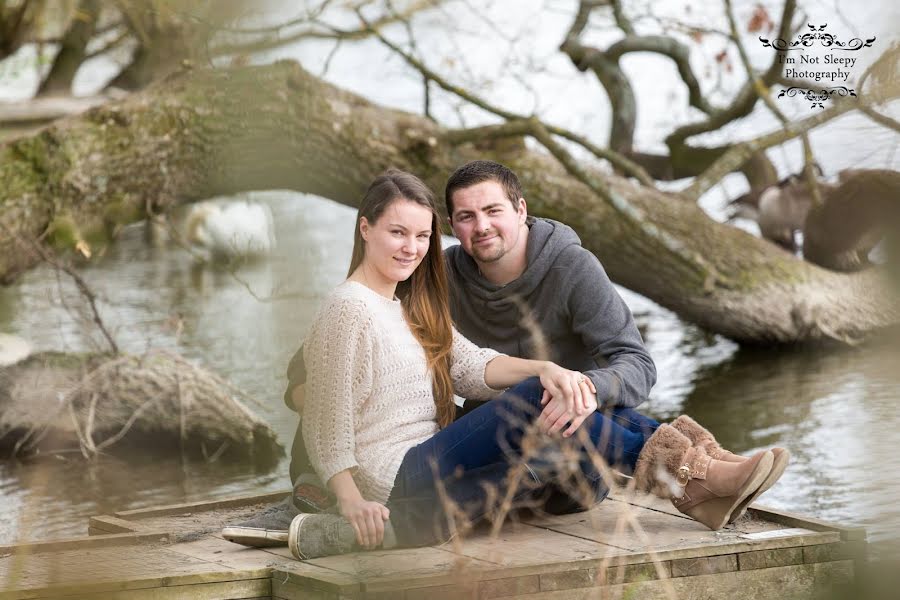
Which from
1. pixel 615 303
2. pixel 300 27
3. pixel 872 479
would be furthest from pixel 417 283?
pixel 872 479

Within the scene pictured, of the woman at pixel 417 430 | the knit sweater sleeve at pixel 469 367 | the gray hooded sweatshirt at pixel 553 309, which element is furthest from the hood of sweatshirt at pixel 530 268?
the woman at pixel 417 430

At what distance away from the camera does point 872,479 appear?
562mm

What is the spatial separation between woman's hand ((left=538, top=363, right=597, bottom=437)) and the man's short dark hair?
706 millimetres

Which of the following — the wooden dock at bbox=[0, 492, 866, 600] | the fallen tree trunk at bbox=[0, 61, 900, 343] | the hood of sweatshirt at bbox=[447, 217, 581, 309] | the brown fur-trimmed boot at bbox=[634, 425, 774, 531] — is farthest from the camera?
the fallen tree trunk at bbox=[0, 61, 900, 343]

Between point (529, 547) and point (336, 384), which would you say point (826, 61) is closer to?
point (336, 384)

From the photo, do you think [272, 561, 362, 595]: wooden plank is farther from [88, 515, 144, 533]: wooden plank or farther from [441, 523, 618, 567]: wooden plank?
[88, 515, 144, 533]: wooden plank

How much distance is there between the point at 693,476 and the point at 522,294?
0.76 meters

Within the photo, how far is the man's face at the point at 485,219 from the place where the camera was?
11.6 feet

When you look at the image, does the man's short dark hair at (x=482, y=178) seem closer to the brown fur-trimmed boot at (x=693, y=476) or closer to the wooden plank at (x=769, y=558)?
the brown fur-trimmed boot at (x=693, y=476)

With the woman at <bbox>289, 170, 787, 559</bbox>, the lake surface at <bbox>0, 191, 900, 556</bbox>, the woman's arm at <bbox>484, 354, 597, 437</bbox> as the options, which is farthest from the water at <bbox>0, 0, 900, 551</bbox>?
the woman's arm at <bbox>484, 354, 597, 437</bbox>

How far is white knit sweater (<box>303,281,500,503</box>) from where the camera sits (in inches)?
120

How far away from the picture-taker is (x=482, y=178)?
354cm

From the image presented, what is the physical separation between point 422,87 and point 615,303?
4.63 metres

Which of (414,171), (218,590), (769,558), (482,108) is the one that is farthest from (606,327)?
(482,108)
